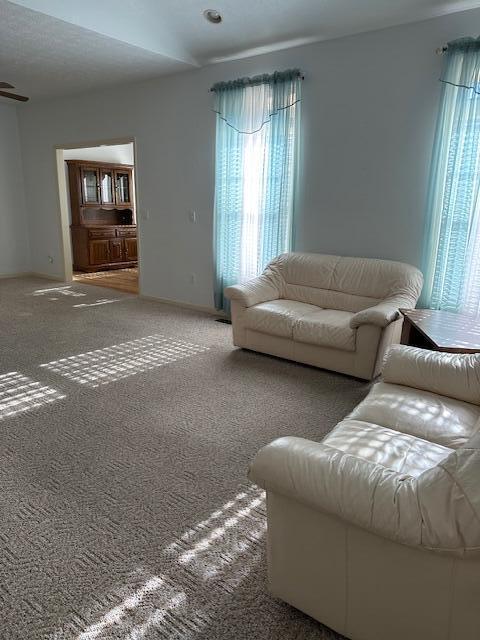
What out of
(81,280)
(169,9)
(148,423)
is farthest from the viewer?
(81,280)

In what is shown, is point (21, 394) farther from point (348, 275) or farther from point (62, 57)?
point (62, 57)

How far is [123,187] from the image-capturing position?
29.3 ft

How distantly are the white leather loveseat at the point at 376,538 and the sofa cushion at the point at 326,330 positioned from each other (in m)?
1.84

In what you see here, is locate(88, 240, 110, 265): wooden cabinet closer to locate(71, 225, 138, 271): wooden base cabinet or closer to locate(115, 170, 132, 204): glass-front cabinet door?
locate(71, 225, 138, 271): wooden base cabinet

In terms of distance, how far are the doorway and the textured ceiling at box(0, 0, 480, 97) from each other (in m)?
2.95

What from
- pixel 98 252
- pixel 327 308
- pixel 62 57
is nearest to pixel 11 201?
pixel 98 252

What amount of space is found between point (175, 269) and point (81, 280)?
2582 mm

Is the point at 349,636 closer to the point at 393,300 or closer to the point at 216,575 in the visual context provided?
the point at 216,575

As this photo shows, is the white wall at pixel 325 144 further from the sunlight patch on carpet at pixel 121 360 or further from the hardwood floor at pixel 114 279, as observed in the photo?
the sunlight patch on carpet at pixel 121 360

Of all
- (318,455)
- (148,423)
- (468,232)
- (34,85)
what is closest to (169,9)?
(34,85)

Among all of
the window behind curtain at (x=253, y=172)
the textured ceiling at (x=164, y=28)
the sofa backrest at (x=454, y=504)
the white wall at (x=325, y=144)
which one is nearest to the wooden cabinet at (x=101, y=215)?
the white wall at (x=325, y=144)

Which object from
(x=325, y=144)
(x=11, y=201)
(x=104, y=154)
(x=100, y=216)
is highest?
(x=104, y=154)

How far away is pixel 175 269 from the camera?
19.7 feet

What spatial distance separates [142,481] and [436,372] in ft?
5.09
